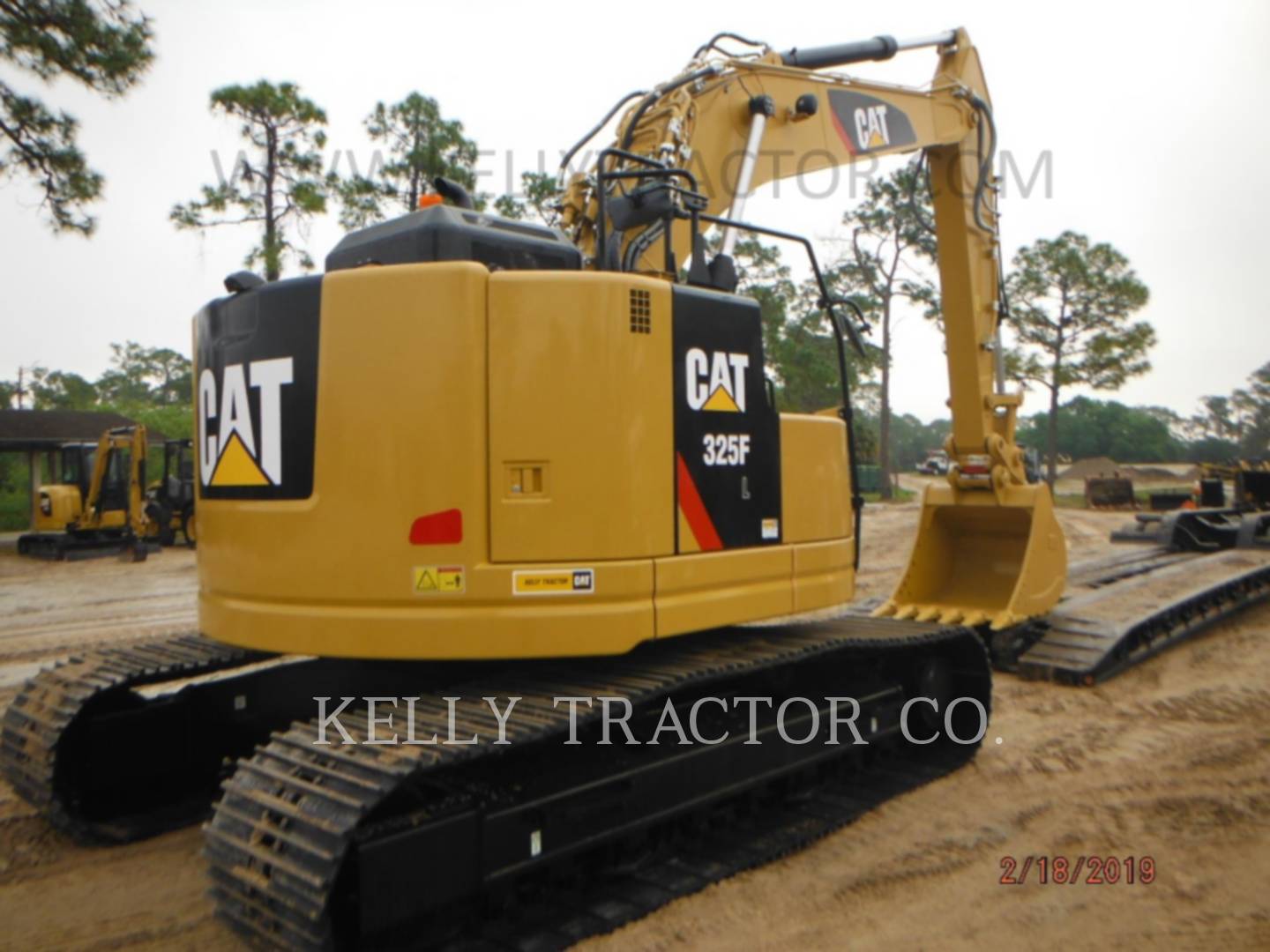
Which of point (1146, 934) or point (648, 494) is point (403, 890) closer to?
point (648, 494)

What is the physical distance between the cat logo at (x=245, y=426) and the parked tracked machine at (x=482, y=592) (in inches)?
0.5

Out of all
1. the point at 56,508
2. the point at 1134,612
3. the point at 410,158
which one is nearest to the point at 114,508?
the point at 56,508

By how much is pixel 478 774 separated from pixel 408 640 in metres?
0.53

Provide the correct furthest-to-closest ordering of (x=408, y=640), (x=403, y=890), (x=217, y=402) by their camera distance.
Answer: (x=217, y=402), (x=408, y=640), (x=403, y=890)

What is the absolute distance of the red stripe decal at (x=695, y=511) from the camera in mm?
3885

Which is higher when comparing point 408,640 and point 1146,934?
point 408,640

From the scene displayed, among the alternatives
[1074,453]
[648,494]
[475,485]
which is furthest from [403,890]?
[1074,453]

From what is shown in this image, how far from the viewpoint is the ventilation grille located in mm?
3754

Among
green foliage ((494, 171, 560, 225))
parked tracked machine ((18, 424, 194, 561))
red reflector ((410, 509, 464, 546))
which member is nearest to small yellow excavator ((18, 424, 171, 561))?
parked tracked machine ((18, 424, 194, 561))

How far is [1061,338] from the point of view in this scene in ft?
122

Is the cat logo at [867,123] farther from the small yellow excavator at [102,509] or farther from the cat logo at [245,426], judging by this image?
the small yellow excavator at [102,509]

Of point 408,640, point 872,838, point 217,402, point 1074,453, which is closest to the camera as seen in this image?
point 408,640

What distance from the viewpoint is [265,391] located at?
12.4ft
